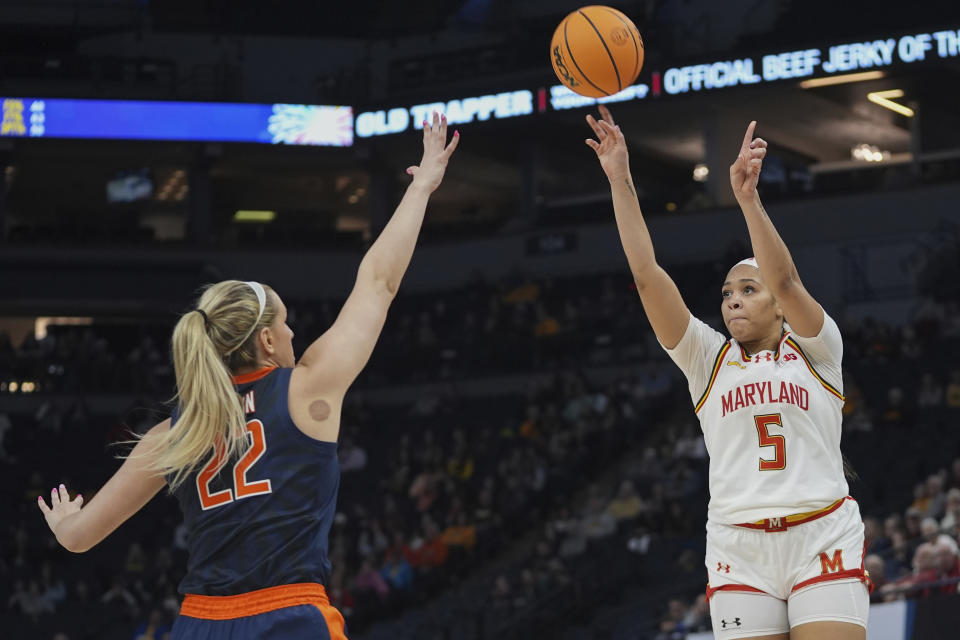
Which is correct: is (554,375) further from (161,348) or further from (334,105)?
(161,348)

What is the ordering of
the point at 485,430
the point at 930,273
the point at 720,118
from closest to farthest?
1. the point at 930,273
2. the point at 485,430
3. the point at 720,118

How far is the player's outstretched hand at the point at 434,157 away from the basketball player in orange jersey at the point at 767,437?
1.07 metres

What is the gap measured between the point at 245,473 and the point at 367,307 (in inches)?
20.9

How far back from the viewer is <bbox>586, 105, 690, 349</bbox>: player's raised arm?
499 centimetres

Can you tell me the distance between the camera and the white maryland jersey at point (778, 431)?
4742 mm

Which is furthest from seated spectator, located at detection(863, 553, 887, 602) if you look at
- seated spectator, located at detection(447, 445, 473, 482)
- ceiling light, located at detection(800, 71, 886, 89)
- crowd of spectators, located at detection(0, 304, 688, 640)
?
ceiling light, located at detection(800, 71, 886, 89)

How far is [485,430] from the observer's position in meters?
23.1

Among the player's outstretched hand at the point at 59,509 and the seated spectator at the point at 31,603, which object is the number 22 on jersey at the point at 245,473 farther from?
the seated spectator at the point at 31,603

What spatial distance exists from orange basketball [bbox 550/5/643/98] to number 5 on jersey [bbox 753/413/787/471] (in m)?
2.18

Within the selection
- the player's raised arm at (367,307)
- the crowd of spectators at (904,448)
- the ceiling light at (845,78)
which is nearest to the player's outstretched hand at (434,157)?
the player's raised arm at (367,307)

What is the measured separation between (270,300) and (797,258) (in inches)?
860

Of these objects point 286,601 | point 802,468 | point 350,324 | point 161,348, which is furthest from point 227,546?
point 161,348

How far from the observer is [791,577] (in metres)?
4.67

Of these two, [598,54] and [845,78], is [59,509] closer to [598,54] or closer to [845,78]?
[598,54]
